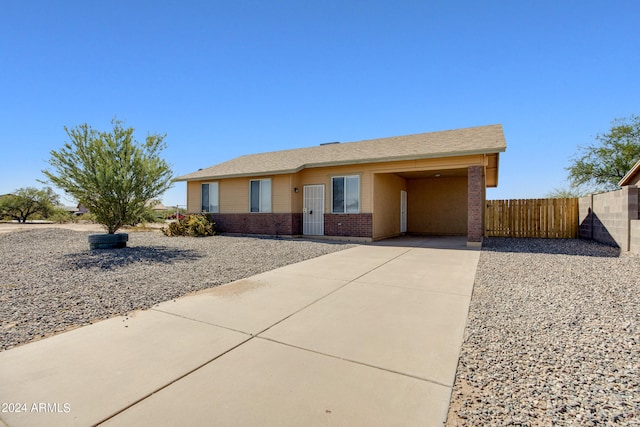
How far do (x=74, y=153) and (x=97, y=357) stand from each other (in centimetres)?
869

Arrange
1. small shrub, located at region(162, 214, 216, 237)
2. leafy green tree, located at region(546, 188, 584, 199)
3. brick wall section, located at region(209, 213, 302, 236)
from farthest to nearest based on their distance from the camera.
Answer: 1. leafy green tree, located at region(546, 188, 584, 199)
2. small shrub, located at region(162, 214, 216, 237)
3. brick wall section, located at region(209, 213, 302, 236)

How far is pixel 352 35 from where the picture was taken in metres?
11.6

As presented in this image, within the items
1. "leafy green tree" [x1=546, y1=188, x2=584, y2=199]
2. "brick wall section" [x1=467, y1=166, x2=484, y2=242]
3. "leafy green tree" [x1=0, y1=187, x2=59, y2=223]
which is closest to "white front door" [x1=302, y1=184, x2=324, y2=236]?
"brick wall section" [x1=467, y1=166, x2=484, y2=242]

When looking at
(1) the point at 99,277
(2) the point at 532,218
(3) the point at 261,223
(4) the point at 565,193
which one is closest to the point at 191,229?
(3) the point at 261,223

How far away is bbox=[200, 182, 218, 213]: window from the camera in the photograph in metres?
15.9

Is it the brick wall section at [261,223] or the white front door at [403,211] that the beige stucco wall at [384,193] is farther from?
the white front door at [403,211]

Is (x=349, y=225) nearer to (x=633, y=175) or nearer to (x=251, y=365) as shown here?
(x=251, y=365)

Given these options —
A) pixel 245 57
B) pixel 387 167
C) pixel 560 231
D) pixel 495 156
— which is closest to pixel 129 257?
pixel 245 57

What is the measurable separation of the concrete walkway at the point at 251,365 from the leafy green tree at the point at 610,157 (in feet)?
94.1

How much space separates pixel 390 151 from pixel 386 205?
251 centimetres

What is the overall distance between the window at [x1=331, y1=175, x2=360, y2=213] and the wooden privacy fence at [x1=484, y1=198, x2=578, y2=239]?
654 cm

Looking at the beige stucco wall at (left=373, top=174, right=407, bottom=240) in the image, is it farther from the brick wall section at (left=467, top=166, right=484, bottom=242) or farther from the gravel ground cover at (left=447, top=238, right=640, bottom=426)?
the gravel ground cover at (left=447, top=238, right=640, bottom=426)

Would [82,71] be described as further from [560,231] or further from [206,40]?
[560,231]

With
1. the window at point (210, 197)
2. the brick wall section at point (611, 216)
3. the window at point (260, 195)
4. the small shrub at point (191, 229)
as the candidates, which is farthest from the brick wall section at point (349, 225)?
the brick wall section at point (611, 216)
